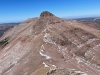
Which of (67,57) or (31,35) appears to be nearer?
(67,57)

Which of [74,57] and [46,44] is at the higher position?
[46,44]

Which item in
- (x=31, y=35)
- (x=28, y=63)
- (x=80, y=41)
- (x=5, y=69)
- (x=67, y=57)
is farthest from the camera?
(x=31, y=35)

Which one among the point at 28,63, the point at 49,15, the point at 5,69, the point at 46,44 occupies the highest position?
the point at 49,15

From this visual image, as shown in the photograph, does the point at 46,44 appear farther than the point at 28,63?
Yes

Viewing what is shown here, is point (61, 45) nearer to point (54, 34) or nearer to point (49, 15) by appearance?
point (54, 34)

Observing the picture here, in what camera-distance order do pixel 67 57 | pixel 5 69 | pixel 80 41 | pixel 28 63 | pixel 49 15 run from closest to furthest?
pixel 28 63 → pixel 67 57 → pixel 5 69 → pixel 80 41 → pixel 49 15

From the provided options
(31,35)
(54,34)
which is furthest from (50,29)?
(31,35)

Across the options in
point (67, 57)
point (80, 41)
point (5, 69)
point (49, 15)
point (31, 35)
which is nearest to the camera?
point (67, 57)

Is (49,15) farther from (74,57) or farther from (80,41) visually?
(74,57)

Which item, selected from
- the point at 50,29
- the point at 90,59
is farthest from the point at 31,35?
the point at 90,59
